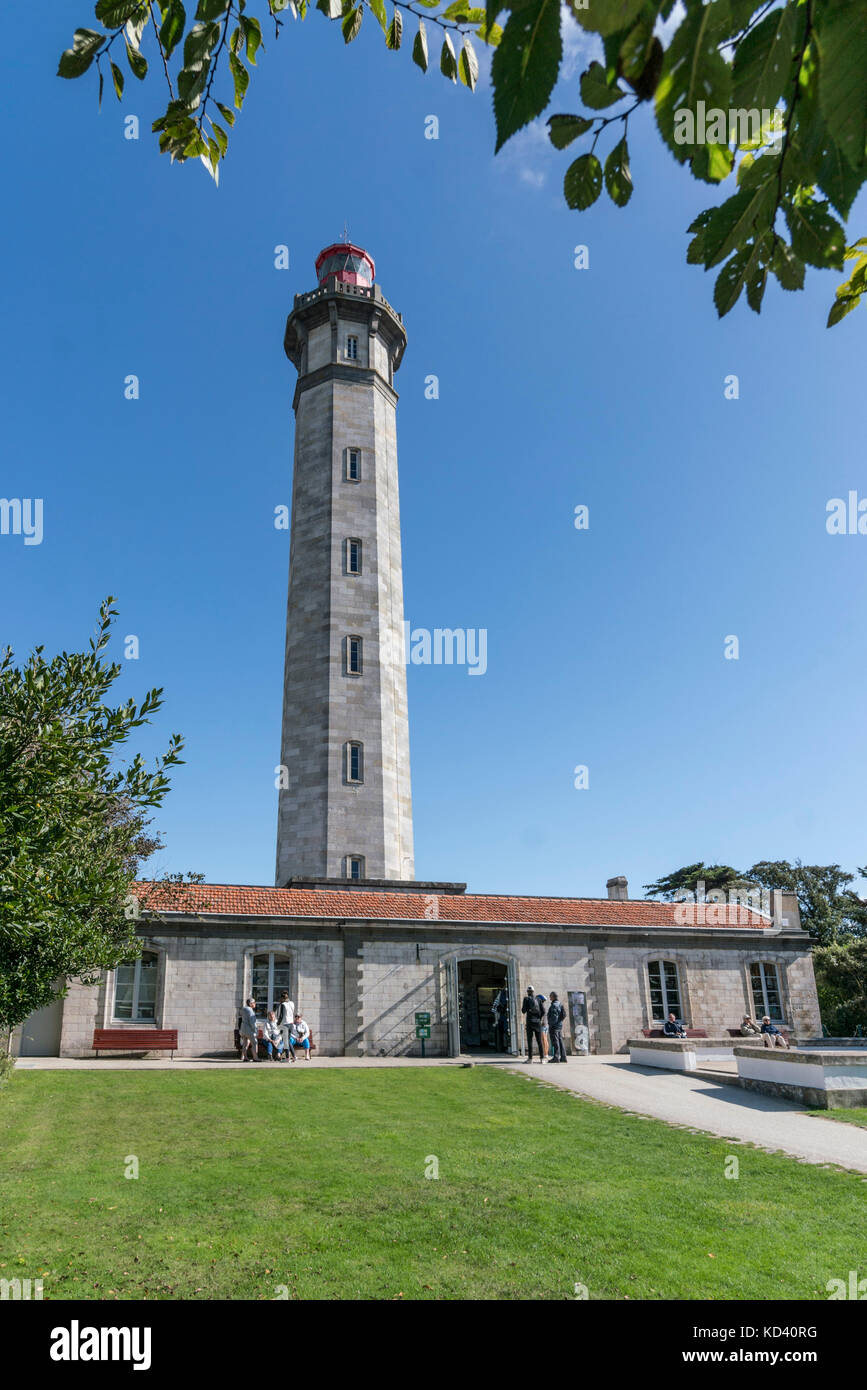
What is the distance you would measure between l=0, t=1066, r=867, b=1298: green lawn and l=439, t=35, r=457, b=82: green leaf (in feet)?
24.3

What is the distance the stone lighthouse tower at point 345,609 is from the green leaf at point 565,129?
2525 cm

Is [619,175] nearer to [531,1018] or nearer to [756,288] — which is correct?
[756,288]

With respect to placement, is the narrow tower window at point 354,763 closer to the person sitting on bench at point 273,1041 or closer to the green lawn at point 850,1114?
the person sitting on bench at point 273,1041

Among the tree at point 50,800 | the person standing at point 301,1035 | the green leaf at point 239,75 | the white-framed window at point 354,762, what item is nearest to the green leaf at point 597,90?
the green leaf at point 239,75

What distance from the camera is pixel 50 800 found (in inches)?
319

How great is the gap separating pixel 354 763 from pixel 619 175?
25.7 meters

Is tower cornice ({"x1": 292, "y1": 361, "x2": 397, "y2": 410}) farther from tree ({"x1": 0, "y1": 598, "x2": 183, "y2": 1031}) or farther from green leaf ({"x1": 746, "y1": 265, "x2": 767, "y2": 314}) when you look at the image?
green leaf ({"x1": 746, "y1": 265, "x2": 767, "y2": 314})

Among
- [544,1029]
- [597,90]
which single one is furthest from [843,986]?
[597,90]

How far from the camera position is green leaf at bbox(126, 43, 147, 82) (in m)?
2.82

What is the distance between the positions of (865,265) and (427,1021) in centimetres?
2075

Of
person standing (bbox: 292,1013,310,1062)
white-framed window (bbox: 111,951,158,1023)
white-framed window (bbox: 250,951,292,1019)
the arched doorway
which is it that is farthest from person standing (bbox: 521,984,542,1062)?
white-framed window (bbox: 111,951,158,1023)

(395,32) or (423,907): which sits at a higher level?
(395,32)
